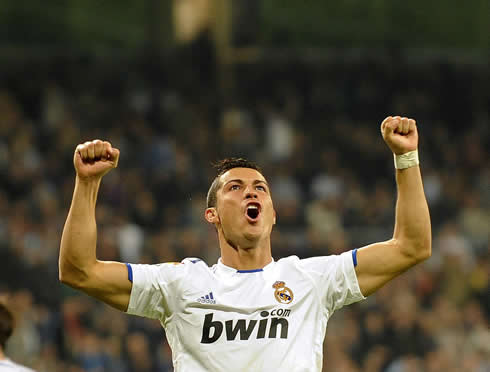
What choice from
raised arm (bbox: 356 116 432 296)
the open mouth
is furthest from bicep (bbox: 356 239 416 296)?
the open mouth

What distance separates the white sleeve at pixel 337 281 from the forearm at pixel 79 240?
41.7 inches

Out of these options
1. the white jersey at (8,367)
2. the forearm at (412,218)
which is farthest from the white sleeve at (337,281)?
the white jersey at (8,367)

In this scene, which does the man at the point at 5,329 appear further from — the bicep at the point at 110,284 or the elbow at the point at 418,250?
the elbow at the point at 418,250

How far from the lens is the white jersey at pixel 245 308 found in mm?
3943

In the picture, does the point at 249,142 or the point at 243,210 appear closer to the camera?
the point at 243,210

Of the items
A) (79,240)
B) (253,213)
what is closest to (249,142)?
(253,213)

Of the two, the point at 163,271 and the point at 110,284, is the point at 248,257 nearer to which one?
the point at 163,271

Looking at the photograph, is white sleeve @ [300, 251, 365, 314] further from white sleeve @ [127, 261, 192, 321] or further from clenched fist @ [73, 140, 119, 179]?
clenched fist @ [73, 140, 119, 179]

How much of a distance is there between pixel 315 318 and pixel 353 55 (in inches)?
527

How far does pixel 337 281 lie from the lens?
418cm

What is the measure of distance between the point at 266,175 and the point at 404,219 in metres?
9.00

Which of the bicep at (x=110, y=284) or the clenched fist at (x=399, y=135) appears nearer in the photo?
the bicep at (x=110, y=284)

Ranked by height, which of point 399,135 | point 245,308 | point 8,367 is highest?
point 399,135

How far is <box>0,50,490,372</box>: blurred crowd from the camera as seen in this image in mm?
9922
